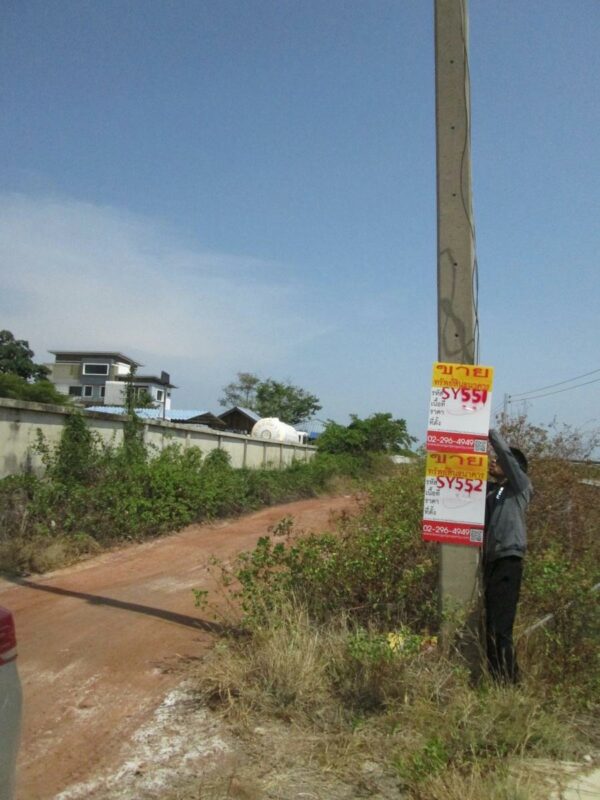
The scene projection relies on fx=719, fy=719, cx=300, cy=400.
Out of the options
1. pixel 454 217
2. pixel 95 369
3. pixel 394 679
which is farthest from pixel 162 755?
pixel 95 369

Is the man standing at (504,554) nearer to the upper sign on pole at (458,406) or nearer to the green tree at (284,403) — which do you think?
the upper sign on pole at (458,406)

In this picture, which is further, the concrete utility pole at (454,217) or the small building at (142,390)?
the small building at (142,390)

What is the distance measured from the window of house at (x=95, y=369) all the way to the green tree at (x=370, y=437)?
4463 centimetres

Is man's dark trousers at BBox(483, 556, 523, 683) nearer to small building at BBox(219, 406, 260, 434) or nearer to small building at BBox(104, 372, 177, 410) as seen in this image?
small building at BBox(104, 372, 177, 410)

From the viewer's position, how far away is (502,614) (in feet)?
15.7

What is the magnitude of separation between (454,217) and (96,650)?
454 centimetres

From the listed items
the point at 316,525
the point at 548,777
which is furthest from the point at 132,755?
the point at 316,525

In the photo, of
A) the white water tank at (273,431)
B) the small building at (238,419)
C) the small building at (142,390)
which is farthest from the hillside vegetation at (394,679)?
the small building at (238,419)

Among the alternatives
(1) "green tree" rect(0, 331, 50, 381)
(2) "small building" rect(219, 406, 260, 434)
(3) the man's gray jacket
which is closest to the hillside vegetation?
(3) the man's gray jacket

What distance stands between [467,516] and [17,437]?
898 centimetres

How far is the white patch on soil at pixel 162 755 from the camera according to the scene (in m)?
3.80

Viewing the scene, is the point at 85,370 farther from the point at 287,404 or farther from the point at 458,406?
the point at 458,406

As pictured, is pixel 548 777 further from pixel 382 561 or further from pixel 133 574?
pixel 133 574

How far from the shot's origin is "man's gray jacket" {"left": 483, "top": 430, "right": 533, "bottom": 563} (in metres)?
4.96
